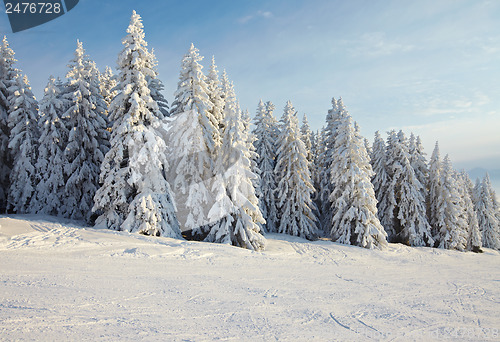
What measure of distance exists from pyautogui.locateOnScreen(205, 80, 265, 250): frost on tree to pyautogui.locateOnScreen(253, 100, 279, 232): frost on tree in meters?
8.43

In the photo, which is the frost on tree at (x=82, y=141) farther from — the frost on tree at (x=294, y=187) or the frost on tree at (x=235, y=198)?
the frost on tree at (x=294, y=187)

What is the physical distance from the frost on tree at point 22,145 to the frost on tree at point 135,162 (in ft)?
32.7

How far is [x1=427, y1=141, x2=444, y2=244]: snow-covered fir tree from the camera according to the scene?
97.7 ft

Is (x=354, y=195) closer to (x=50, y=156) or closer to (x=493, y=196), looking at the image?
(x=50, y=156)

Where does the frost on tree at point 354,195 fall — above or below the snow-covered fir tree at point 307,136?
below

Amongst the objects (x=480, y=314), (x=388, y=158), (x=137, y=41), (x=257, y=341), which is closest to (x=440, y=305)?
(x=480, y=314)

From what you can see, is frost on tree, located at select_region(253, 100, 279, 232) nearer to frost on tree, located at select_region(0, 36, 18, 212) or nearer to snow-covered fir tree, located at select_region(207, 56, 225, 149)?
snow-covered fir tree, located at select_region(207, 56, 225, 149)

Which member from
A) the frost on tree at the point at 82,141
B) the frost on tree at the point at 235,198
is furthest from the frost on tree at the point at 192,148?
the frost on tree at the point at 82,141

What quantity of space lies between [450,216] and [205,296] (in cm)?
3090

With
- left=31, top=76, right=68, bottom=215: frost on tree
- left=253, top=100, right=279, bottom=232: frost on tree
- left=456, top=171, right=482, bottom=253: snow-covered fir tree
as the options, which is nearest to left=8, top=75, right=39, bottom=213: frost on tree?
left=31, top=76, right=68, bottom=215: frost on tree

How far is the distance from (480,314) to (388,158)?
2609 cm

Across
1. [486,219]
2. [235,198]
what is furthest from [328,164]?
[486,219]

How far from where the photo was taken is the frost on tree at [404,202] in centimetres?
2792

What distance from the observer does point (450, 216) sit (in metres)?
29.0
